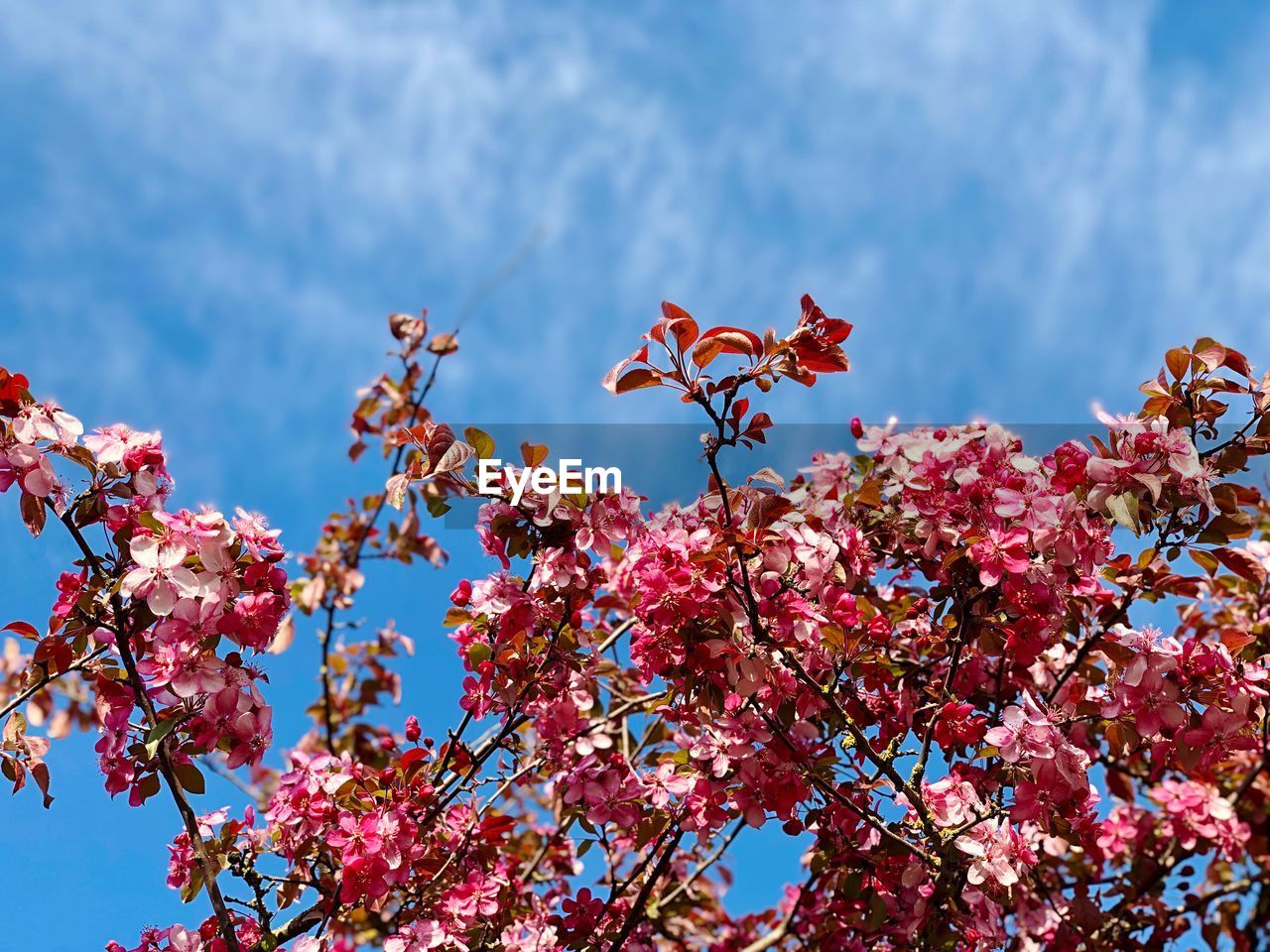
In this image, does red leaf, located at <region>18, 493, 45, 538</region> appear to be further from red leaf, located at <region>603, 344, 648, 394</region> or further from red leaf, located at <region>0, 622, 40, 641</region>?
red leaf, located at <region>603, 344, 648, 394</region>

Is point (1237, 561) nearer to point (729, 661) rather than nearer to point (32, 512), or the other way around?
point (729, 661)

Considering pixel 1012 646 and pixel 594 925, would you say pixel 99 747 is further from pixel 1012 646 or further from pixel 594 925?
pixel 1012 646

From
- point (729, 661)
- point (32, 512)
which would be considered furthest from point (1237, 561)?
point (32, 512)

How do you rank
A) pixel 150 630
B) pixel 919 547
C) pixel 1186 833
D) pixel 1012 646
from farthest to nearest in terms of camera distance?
pixel 1186 833 < pixel 919 547 < pixel 1012 646 < pixel 150 630

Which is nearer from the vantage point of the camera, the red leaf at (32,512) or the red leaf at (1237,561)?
the red leaf at (32,512)

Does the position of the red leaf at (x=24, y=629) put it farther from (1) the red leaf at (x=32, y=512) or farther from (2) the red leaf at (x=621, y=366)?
(2) the red leaf at (x=621, y=366)

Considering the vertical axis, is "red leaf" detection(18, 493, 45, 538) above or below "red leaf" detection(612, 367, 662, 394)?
below

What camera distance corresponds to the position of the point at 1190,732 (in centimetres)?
197

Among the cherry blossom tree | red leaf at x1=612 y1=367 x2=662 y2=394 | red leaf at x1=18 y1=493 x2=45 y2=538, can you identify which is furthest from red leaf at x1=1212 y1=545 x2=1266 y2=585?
red leaf at x1=18 y1=493 x2=45 y2=538

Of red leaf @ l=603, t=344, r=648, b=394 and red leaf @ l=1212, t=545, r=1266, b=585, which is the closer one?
red leaf @ l=603, t=344, r=648, b=394

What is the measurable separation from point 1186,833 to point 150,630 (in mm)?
2593

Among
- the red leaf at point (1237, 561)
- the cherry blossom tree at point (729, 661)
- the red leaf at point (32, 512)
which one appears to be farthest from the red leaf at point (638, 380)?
the red leaf at point (1237, 561)

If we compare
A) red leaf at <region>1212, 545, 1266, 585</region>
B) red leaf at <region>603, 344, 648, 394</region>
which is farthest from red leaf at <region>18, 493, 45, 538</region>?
red leaf at <region>1212, 545, 1266, 585</region>

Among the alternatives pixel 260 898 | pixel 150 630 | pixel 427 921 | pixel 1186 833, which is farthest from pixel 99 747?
pixel 1186 833
